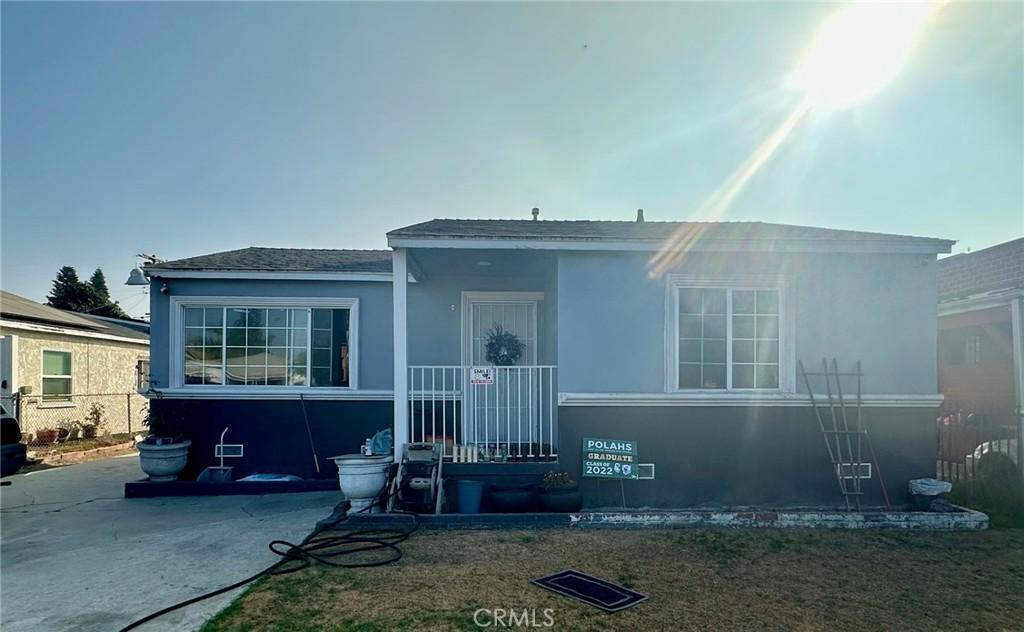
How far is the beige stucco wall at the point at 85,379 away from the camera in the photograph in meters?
12.8

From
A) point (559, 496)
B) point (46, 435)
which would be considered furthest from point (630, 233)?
point (46, 435)

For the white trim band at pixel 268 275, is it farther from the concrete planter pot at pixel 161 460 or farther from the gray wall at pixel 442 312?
the concrete planter pot at pixel 161 460

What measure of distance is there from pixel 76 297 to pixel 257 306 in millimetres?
31200

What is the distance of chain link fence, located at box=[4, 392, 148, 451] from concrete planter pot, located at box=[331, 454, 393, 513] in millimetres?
7162

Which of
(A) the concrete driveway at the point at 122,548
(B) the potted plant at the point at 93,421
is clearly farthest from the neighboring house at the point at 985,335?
(B) the potted plant at the point at 93,421

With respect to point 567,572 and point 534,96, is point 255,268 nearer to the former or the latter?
point 534,96

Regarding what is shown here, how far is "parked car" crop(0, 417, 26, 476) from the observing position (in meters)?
7.51

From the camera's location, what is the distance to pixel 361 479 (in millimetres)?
6648

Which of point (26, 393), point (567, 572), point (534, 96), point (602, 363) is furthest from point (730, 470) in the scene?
point (26, 393)

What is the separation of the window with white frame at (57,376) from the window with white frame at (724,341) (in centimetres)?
1382

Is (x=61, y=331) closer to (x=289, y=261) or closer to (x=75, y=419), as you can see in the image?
(x=75, y=419)

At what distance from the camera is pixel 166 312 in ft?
30.2

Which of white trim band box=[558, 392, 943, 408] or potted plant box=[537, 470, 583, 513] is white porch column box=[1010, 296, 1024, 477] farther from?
potted plant box=[537, 470, 583, 513]

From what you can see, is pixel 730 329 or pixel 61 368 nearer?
pixel 730 329
